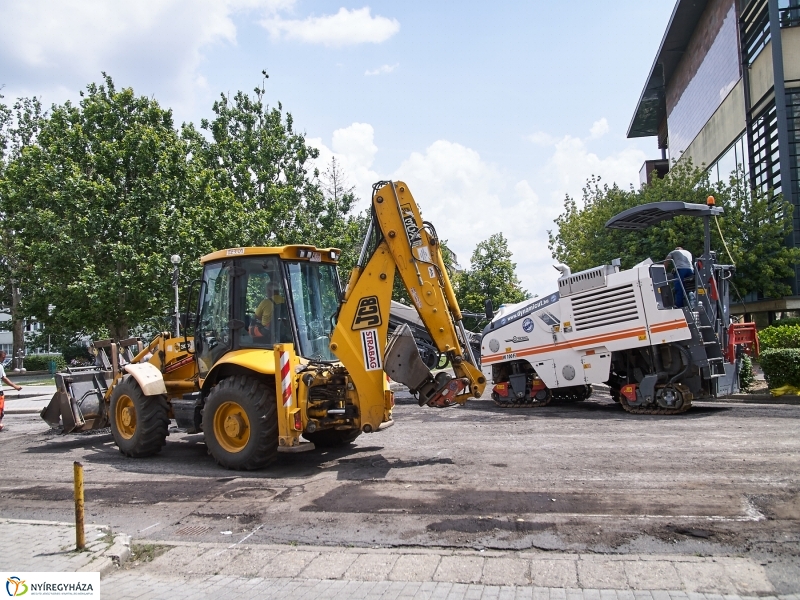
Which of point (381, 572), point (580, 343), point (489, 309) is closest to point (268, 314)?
point (381, 572)

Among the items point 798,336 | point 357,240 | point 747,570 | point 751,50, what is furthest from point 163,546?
point 751,50

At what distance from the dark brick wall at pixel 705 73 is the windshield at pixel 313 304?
27459 millimetres

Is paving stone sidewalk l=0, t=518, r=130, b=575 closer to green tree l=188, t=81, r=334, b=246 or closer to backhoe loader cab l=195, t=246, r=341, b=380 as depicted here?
backhoe loader cab l=195, t=246, r=341, b=380

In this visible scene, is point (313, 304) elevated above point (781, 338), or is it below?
above

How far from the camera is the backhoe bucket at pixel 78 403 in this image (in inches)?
420

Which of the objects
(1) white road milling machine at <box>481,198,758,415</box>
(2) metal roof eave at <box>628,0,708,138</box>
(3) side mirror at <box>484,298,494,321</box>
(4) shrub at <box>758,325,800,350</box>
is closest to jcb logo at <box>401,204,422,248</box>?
(3) side mirror at <box>484,298,494,321</box>

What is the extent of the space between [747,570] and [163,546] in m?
4.55

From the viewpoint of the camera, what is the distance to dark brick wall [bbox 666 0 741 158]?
30.9m

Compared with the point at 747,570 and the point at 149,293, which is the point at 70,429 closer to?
the point at 747,570

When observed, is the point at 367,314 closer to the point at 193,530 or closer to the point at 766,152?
the point at 193,530

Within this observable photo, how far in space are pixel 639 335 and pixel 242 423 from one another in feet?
25.3

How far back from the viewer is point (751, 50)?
2831 centimetres

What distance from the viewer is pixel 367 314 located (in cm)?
838

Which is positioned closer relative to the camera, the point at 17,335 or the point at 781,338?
the point at 781,338
